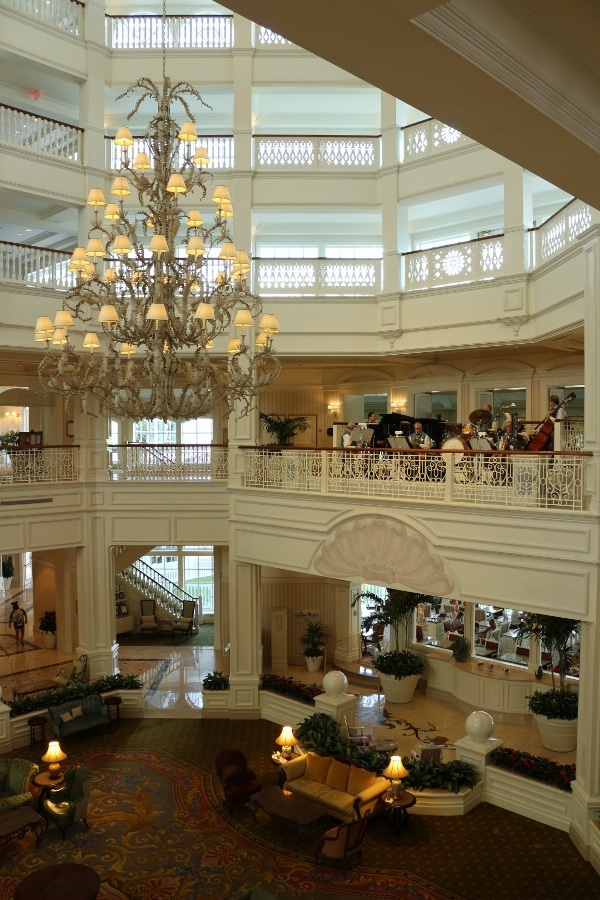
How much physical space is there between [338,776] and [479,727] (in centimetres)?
221

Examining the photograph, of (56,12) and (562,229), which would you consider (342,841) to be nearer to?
(562,229)

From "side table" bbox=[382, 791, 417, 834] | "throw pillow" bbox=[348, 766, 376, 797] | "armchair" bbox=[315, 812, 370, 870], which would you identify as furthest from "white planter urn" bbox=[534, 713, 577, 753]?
"armchair" bbox=[315, 812, 370, 870]

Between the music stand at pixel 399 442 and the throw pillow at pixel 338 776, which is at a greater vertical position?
the music stand at pixel 399 442

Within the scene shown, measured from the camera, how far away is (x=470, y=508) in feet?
33.9

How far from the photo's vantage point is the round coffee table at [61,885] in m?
7.47

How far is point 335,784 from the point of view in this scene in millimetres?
10289

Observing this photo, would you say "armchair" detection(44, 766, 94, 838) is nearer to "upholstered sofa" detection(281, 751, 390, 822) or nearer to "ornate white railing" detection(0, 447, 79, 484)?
"upholstered sofa" detection(281, 751, 390, 822)

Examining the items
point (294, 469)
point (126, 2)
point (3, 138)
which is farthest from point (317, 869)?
point (126, 2)

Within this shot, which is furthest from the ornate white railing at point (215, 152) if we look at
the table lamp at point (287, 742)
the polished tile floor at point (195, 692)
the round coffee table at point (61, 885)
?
the round coffee table at point (61, 885)

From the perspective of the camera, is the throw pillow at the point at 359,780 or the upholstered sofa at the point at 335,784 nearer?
the upholstered sofa at the point at 335,784

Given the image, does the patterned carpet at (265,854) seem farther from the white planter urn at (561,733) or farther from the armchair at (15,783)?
the white planter urn at (561,733)

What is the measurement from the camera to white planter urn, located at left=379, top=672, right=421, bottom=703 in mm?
14344

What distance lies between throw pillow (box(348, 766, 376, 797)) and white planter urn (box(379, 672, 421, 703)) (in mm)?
4219

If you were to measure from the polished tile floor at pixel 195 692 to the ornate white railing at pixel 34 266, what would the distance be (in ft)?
26.1
